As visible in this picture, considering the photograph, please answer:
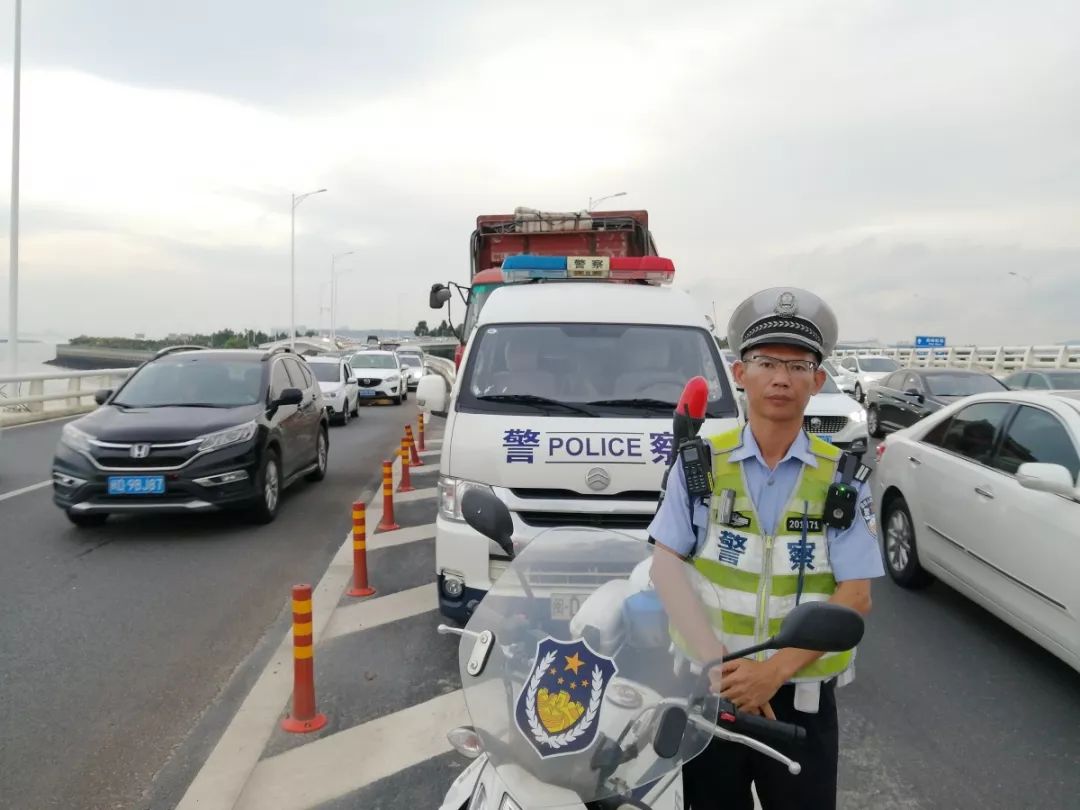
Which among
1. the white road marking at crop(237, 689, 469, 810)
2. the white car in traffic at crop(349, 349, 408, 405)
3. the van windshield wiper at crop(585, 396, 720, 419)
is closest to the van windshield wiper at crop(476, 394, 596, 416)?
the van windshield wiper at crop(585, 396, 720, 419)

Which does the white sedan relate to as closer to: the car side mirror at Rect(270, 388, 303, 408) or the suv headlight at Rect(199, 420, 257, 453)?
the suv headlight at Rect(199, 420, 257, 453)

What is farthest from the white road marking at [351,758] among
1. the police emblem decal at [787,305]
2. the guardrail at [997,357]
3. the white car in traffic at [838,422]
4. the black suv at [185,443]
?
the guardrail at [997,357]

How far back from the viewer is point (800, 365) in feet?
6.68

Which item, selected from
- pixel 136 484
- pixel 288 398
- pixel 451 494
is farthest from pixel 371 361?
pixel 451 494

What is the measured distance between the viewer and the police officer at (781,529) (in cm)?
203

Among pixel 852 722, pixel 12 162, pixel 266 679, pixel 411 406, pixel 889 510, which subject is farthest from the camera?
pixel 411 406

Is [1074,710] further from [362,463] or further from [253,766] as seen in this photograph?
[362,463]

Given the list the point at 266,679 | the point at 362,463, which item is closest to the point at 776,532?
the point at 266,679

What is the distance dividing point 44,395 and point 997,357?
31.1 m

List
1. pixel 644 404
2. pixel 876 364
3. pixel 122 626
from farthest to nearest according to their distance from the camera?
pixel 876 364 < pixel 122 626 < pixel 644 404

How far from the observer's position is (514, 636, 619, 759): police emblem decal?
1624mm

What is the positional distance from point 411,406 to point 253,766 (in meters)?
22.6

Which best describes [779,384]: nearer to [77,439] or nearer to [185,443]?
[185,443]

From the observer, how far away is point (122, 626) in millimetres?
5387
